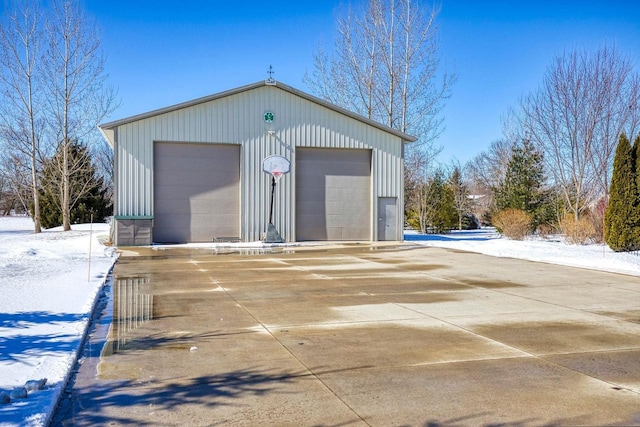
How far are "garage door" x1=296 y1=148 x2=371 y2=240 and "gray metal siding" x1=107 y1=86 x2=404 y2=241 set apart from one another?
0.39m

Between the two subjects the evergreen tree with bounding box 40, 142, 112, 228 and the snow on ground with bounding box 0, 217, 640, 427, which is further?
the evergreen tree with bounding box 40, 142, 112, 228

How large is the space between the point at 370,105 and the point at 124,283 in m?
26.2

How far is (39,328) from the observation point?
21.7 ft

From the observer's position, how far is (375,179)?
80.3 feet

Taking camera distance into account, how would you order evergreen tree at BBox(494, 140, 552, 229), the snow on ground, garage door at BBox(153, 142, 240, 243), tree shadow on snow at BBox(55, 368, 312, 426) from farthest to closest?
1. evergreen tree at BBox(494, 140, 552, 229)
2. garage door at BBox(153, 142, 240, 243)
3. the snow on ground
4. tree shadow on snow at BBox(55, 368, 312, 426)

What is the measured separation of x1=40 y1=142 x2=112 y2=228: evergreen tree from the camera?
34.7 m

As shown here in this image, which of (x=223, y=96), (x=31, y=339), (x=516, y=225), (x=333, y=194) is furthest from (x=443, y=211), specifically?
(x=31, y=339)

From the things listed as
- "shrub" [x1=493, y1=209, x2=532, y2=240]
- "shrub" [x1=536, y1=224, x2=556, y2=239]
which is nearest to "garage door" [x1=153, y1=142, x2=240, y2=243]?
"shrub" [x1=493, y1=209, x2=532, y2=240]

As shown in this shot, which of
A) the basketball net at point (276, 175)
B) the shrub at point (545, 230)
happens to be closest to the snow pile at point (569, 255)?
the shrub at point (545, 230)

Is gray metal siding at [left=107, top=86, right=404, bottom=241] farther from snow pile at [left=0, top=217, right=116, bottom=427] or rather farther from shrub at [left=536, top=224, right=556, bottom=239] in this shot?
snow pile at [left=0, top=217, right=116, bottom=427]

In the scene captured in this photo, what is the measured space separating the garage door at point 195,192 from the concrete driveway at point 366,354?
11216 millimetres

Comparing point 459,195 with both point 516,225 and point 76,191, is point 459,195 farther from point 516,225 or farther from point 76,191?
point 76,191

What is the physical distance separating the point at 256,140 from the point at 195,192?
3244 mm

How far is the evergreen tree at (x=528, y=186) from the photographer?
98.8 feet
